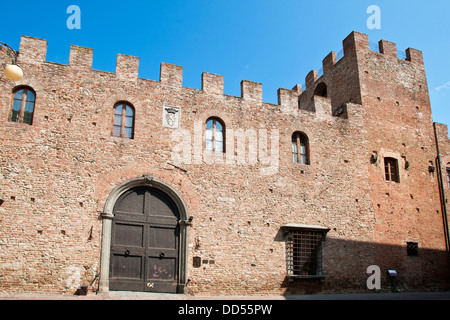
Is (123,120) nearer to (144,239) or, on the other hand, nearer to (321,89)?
(144,239)

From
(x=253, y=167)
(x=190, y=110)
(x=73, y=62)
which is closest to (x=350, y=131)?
(x=253, y=167)

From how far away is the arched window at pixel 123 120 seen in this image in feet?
42.7

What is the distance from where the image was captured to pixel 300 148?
50.2 feet

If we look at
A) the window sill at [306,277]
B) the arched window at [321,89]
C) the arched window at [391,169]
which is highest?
the arched window at [321,89]

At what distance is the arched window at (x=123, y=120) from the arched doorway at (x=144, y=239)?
155cm

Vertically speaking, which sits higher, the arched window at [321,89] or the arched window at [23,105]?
the arched window at [321,89]

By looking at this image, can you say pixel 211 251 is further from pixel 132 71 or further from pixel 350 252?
pixel 132 71

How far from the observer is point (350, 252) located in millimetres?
14828

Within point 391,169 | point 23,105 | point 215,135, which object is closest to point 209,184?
point 215,135

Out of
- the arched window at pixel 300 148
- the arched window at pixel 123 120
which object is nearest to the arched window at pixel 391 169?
the arched window at pixel 300 148

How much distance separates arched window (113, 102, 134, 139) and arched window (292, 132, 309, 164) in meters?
5.67

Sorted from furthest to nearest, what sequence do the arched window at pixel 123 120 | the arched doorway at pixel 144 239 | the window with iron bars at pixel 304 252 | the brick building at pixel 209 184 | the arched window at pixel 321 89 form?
1. the arched window at pixel 321 89
2. the window with iron bars at pixel 304 252
3. the arched window at pixel 123 120
4. the arched doorway at pixel 144 239
5. the brick building at pixel 209 184

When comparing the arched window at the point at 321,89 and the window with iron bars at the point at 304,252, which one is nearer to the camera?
the window with iron bars at the point at 304,252

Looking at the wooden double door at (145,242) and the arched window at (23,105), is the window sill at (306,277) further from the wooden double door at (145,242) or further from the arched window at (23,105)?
the arched window at (23,105)
